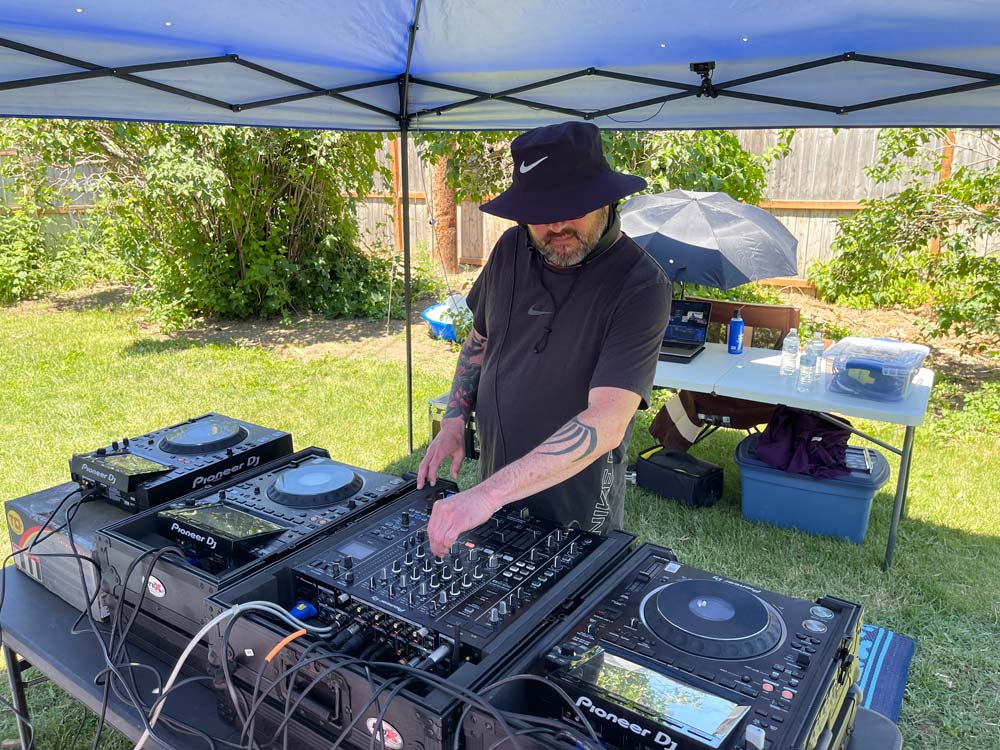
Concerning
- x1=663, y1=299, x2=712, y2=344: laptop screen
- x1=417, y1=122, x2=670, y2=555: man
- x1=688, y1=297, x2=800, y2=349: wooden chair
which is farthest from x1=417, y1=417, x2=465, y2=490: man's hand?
x1=688, y1=297, x2=800, y2=349: wooden chair

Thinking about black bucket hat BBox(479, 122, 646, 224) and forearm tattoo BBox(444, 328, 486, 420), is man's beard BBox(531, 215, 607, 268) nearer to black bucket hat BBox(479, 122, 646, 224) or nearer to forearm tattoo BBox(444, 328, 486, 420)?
black bucket hat BBox(479, 122, 646, 224)

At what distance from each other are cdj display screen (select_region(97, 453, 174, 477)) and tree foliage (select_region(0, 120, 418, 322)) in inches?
Result: 233

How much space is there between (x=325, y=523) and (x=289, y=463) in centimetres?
43

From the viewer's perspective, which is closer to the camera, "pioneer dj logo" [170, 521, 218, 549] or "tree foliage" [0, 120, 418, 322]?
"pioneer dj logo" [170, 521, 218, 549]

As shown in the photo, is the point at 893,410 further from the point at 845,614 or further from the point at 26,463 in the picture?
the point at 26,463

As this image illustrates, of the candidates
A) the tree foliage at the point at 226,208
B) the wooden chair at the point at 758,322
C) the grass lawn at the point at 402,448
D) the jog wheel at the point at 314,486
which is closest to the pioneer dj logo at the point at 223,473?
the jog wheel at the point at 314,486

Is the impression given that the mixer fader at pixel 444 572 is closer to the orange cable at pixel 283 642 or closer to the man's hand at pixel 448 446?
the orange cable at pixel 283 642

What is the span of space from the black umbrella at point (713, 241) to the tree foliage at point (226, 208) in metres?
4.25

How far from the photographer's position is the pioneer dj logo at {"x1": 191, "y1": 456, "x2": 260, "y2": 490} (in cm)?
187

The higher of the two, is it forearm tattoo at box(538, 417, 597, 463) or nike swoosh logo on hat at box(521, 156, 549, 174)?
nike swoosh logo on hat at box(521, 156, 549, 174)

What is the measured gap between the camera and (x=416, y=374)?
266 inches

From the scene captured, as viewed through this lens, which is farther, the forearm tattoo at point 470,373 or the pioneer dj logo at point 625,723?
the forearm tattoo at point 470,373

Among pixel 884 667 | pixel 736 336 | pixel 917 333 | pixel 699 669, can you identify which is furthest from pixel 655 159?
pixel 699 669

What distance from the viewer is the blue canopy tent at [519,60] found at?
2227mm
